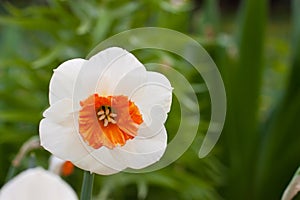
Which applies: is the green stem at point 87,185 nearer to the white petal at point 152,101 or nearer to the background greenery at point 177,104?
the white petal at point 152,101

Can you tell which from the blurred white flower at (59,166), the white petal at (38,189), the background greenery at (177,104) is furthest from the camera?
the background greenery at (177,104)

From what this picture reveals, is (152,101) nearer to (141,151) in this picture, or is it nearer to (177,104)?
(141,151)

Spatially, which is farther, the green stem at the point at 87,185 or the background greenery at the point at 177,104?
the background greenery at the point at 177,104

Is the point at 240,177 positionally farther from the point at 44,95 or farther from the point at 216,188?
the point at 44,95

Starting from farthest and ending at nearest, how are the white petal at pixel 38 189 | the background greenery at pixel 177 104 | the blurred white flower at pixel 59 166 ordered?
the background greenery at pixel 177 104, the blurred white flower at pixel 59 166, the white petal at pixel 38 189

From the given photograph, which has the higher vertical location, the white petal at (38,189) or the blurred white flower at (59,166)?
the white petal at (38,189)

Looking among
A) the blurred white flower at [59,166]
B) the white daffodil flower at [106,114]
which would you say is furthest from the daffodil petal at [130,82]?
the blurred white flower at [59,166]

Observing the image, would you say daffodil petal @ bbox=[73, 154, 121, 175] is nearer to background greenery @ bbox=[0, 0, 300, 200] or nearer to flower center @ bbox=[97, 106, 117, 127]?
flower center @ bbox=[97, 106, 117, 127]
